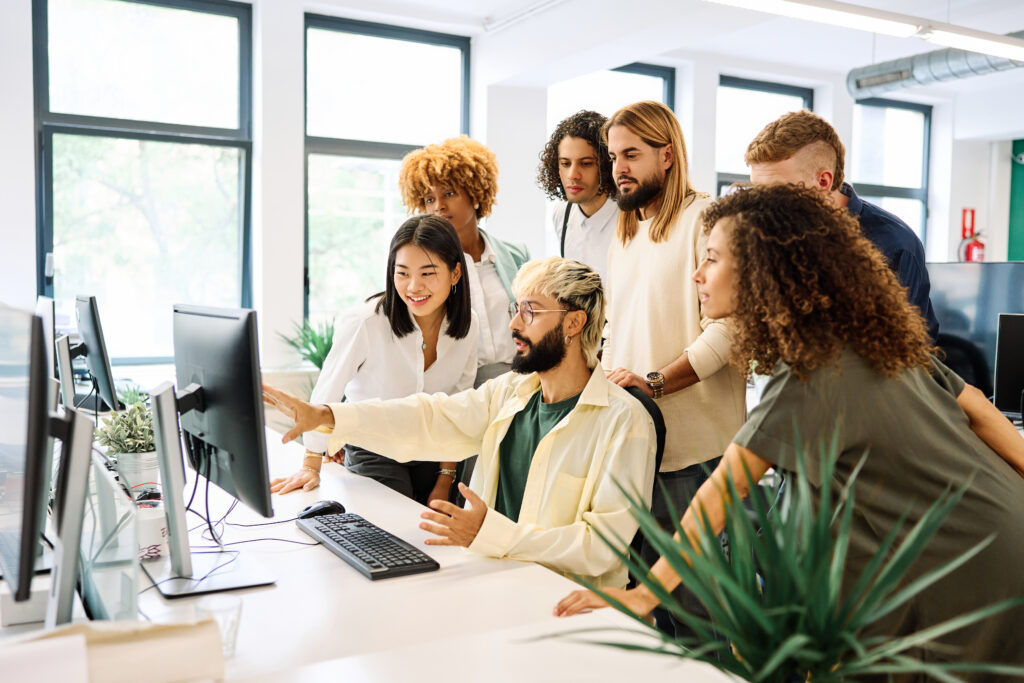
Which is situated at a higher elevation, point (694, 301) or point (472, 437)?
point (694, 301)

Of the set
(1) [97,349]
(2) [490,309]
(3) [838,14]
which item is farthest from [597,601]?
(3) [838,14]

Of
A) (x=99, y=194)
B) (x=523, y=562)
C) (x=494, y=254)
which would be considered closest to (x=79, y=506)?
(x=523, y=562)

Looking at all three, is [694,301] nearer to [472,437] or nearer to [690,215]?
[690,215]

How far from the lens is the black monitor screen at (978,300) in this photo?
4.34m

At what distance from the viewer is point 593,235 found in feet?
9.03

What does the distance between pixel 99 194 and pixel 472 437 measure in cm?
386

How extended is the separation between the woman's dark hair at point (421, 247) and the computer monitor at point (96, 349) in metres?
0.79

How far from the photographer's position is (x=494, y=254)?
9.34ft

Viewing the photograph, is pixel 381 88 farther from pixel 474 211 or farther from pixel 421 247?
pixel 421 247

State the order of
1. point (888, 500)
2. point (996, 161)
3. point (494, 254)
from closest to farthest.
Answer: point (888, 500) < point (494, 254) < point (996, 161)

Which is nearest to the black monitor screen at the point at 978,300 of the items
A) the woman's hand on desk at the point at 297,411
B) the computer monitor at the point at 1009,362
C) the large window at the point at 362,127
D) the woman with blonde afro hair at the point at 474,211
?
the computer monitor at the point at 1009,362

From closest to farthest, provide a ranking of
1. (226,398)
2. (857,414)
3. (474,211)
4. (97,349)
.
Answer: 1. (857,414)
2. (226,398)
3. (97,349)
4. (474,211)

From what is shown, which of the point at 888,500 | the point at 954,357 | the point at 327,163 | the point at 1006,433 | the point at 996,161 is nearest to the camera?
the point at 888,500

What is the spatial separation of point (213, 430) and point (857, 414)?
1.09 m
